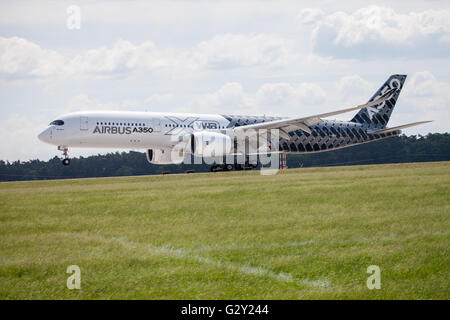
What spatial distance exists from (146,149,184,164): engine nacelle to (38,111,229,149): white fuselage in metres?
1.22

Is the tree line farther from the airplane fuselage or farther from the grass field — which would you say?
the grass field

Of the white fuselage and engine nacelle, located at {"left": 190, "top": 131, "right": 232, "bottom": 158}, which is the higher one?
the white fuselage

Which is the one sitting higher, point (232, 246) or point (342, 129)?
point (342, 129)

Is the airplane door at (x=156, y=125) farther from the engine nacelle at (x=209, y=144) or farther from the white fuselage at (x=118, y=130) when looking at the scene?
the engine nacelle at (x=209, y=144)

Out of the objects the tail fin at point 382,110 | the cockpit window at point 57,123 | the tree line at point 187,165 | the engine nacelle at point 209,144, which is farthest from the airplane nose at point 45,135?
the tree line at point 187,165

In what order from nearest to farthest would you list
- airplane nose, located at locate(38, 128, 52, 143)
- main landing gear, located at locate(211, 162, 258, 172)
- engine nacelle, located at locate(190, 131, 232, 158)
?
1. engine nacelle, located at locate(190, 131, 232, 158)
2. airplane nose, located at locate(38, 128, 52, 143)
3. main landing gear, located at locate(211, 162, 258, 172)

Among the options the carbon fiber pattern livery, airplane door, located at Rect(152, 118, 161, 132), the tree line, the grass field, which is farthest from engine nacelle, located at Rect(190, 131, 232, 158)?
the tree line

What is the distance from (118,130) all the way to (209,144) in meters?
6.90

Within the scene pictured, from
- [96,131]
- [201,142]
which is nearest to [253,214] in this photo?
[201,142]

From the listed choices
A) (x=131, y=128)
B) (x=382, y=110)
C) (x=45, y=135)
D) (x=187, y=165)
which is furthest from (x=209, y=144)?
(x=187, y=165)

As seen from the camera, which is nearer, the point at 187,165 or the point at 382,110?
the point at 382,110

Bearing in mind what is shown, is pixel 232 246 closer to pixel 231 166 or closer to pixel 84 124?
pixel 84 124

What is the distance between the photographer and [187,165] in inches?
3583

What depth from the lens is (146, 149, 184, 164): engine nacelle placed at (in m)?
42.3
